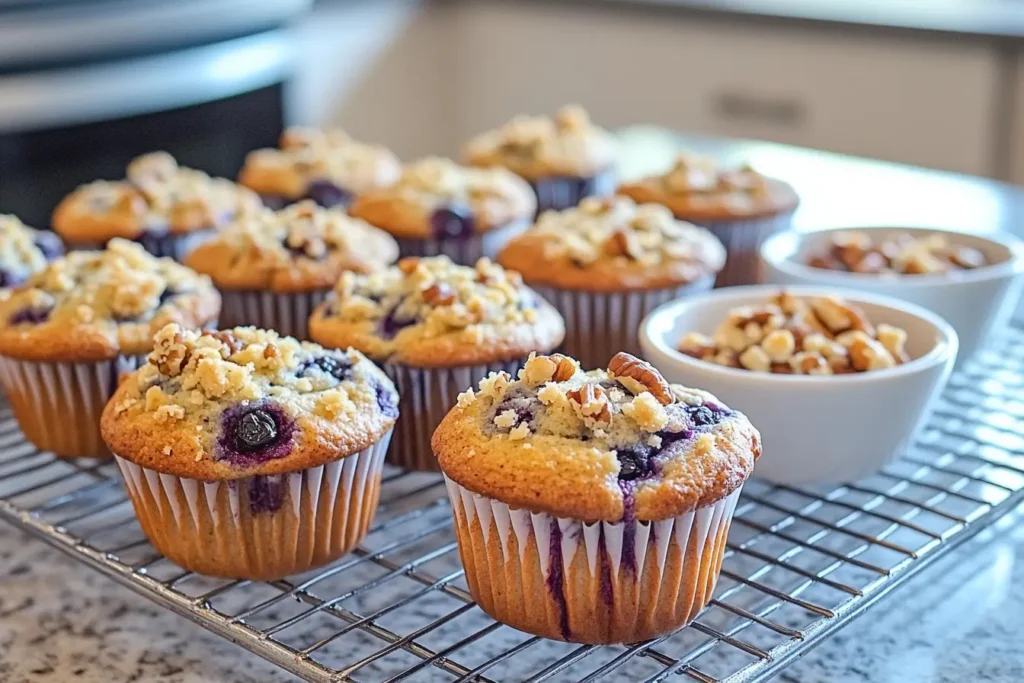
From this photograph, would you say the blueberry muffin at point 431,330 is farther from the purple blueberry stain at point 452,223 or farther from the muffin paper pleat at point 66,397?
the purple blueberry stain at point 452,223

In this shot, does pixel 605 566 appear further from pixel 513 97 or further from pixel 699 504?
pixel 513 97

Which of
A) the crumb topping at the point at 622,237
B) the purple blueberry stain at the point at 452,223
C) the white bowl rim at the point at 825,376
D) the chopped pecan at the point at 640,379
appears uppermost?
the chopped pecan at the point at 640,379

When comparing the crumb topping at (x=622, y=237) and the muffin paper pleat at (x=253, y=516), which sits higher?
the crumb topping at (x=622, y=237)

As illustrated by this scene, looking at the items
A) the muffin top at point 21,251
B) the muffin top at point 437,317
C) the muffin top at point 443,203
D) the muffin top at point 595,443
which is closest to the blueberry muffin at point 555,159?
the muffin top at point 443,203

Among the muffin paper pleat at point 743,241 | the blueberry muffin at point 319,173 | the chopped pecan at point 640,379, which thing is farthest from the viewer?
the blueberry muffin at point 319,173

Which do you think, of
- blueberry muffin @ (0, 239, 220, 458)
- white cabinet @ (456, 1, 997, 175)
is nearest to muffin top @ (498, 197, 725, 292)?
blueberry muffin @ (0, 239, 220, 458)

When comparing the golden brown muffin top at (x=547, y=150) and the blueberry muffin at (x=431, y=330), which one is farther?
the golden brown muffin top at (x=547, y=150)

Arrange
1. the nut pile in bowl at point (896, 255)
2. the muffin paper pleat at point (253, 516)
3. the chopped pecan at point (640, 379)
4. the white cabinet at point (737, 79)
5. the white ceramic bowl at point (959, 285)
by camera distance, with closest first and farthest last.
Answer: the chopped pecan at point (640, 379) → the muffin paper pleat at point (253, 516) → the white ceramic bowl at point (959, 285) → the nut pile in bowl at point (896, 255) → the white cabinet at point (737, 79)

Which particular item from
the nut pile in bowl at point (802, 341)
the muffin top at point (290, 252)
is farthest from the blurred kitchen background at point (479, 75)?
the nut pile in bowl at point (802, 341)
